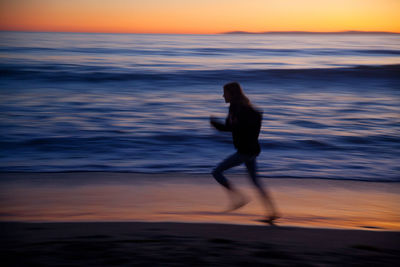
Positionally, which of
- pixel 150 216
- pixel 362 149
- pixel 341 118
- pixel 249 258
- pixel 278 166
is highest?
pixel 341 118

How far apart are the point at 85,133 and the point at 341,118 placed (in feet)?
26.7

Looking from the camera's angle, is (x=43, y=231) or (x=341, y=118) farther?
(x=341, y=118)

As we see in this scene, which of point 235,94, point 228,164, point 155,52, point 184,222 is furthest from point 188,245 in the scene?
point 155,52

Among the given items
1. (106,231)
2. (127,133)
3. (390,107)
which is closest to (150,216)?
(106,231)

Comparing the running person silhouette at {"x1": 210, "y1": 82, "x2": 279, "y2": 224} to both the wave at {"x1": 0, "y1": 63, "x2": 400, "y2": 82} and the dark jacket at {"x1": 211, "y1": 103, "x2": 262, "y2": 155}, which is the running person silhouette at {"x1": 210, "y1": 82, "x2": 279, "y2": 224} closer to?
the dark jacket at {"x1": 211, "y1": 103, "x2": 262, "y2": 155}

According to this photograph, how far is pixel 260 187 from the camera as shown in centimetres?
430

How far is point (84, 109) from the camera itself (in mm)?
13672

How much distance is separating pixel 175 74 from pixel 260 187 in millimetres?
22168

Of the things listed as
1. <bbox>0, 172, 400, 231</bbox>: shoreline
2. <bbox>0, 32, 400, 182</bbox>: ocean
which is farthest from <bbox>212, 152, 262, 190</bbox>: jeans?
<bbox>0, 32, 400, 182</bbox>: ocean

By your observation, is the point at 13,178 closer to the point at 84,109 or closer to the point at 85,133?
the point at 85,133

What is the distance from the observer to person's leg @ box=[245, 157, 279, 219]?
418cm

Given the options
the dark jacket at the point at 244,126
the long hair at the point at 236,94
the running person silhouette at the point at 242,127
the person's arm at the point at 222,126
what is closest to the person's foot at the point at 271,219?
the running person silhouette at the point at 242,127

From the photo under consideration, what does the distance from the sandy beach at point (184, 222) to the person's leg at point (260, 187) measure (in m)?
0.13

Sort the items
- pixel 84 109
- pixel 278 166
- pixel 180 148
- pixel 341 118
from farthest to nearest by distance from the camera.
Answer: pixel 84 109 → pixel 341 118 → pixel 180 148 → pixel 278 166
